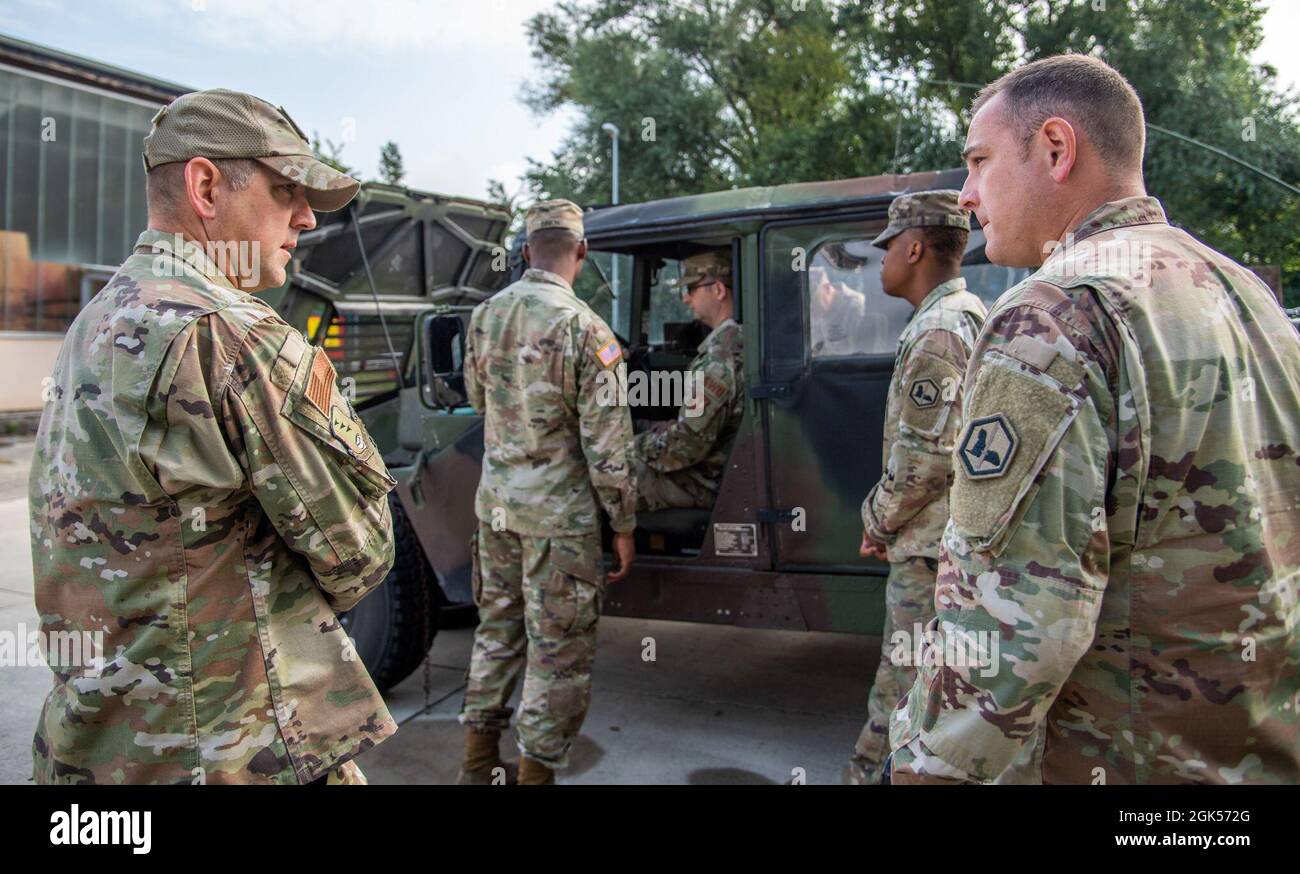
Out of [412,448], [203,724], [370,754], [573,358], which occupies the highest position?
[573,358]

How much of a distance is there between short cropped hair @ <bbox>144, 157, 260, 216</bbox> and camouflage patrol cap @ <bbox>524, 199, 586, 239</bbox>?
5.28ft

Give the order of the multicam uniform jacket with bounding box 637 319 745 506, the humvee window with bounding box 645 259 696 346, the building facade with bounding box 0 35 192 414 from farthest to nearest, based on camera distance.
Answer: the building facade with bounding box 0 35 192 414 → the humvee window with bounding box 645 259 696 346 → the multicam uniform jacket with bounding box 637 319 745 506

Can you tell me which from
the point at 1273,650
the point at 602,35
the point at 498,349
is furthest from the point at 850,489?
the point at 602,35

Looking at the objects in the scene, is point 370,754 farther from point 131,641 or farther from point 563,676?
point 131,641

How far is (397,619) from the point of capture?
3574 mm

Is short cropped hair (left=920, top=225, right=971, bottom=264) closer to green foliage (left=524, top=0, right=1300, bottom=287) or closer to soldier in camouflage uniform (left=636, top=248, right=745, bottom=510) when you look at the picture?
soldier in camouflage uniform (left=636, top=248, right=745, bottom=510)

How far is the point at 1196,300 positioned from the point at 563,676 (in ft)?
7.21

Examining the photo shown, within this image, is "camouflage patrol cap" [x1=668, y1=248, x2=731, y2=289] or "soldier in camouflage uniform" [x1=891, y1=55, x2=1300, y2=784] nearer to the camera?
"soldier in camouflage uniform" [x1=891, y1=55, x2=1300, y2=784]

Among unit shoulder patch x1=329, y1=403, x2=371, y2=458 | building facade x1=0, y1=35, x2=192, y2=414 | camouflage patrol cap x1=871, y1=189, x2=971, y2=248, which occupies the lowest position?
unit shoulder patch x1=329, y1=403, x2=371, y2=458

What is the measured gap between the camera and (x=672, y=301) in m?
4.12

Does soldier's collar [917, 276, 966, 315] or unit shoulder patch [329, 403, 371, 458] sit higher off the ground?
soldier's collar [917, 276, 966, 315]

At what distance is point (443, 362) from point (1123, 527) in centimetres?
287

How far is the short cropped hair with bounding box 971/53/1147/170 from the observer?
127 cm

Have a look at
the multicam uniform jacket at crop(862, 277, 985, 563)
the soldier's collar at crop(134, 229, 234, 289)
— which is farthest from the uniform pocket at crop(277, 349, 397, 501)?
the multicam uniform jacket at crop(862, 277, 985, 563)
